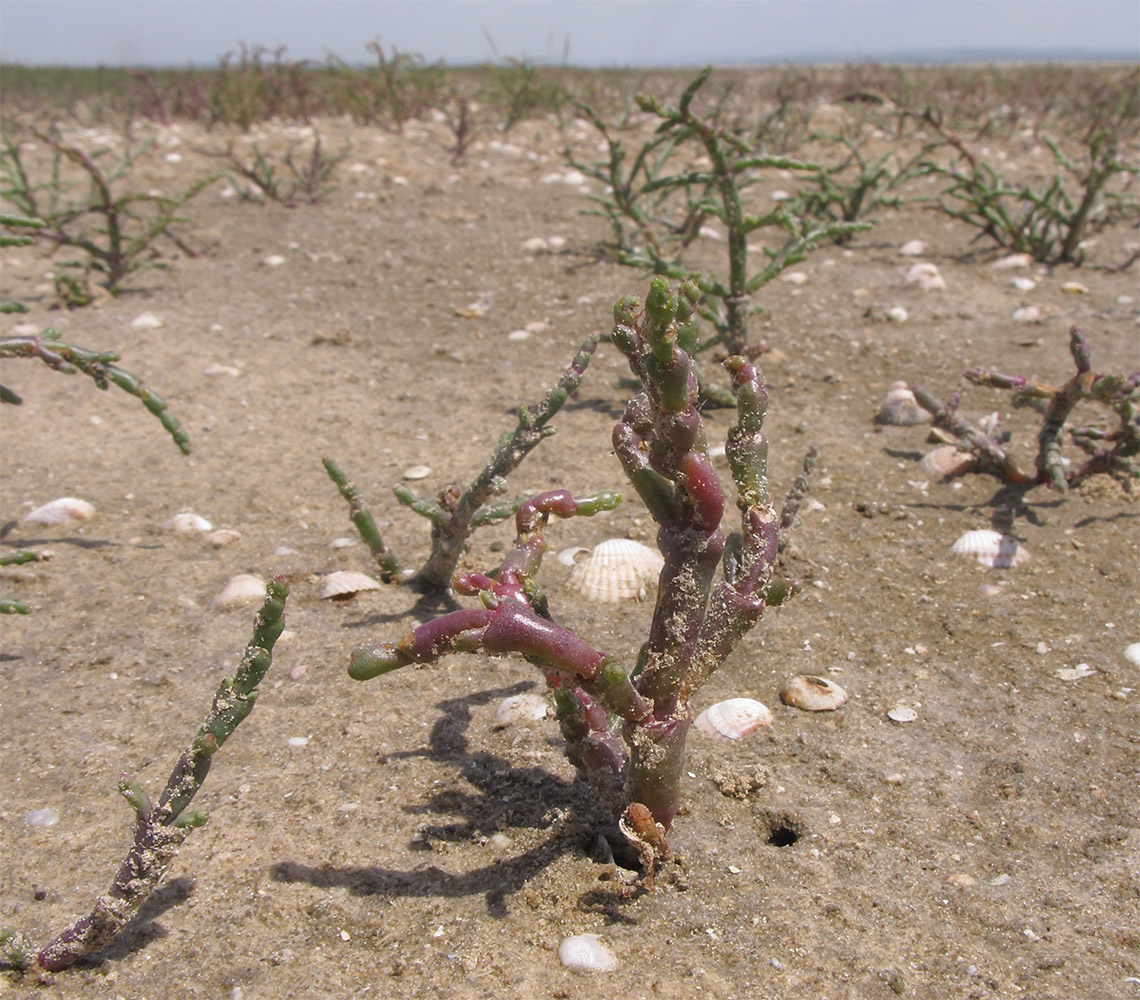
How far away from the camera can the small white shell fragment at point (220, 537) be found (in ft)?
8.89

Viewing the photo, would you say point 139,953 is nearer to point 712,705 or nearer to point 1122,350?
point 712,705

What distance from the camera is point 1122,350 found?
13.0 ft

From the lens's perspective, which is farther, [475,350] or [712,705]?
[475,350]

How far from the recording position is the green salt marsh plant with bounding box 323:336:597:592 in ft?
6.92

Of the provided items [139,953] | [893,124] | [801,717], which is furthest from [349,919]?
[893,124]

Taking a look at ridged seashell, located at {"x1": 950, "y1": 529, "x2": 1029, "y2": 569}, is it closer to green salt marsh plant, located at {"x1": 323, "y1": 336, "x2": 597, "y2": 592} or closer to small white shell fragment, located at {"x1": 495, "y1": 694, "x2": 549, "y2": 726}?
green salt marsh plant, located at {"x1": 323, "y1": 336, "x2": 597, "y2": 592}

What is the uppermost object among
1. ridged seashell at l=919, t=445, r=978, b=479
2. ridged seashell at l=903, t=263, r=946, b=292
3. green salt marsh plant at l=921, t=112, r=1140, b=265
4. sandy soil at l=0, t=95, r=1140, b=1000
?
green salt marsh plant at l=921, t=112, r=1140, b=265

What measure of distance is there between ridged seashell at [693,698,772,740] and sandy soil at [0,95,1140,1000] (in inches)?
1.5

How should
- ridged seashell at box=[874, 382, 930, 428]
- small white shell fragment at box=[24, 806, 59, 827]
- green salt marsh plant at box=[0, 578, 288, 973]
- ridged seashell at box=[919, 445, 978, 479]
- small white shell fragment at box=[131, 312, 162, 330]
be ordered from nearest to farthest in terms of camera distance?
green salt marsh plant at box=[0, 578, 288, 973] → small white shell fragment at box=[24, 806, 59, 827] → ridged seashell at box=[919, 445, 978, 479] → ridged seashell at box=[874, 382, 930, 428] → small white shell fragment at box=[131, 312, 162, 330]

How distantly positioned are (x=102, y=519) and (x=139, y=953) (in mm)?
1725

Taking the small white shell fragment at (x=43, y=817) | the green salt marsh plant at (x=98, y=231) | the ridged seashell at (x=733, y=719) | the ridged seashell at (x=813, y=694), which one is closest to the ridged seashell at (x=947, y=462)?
the ridged seashell at (x=813, y=694)

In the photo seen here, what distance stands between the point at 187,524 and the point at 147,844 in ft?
5.13

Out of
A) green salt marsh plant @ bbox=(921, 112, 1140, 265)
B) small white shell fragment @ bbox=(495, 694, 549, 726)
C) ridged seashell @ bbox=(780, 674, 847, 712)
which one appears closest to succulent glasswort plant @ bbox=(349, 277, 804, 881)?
small white shell fragment @ bbox=(495, 694, 549, 726)

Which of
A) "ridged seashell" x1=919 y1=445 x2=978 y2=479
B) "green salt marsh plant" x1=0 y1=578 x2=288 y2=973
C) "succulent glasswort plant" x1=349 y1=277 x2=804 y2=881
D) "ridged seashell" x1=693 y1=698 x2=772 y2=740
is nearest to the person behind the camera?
"succulent glasswort plant" x1=349 y1=277 x2=804 y2=881
